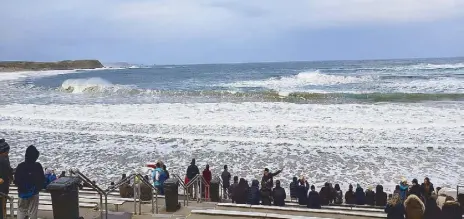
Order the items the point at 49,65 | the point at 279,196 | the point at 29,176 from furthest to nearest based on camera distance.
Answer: the point at 49,65 < the point at 279,196 < the point at 29,176

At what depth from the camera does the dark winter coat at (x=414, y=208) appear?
6.85m

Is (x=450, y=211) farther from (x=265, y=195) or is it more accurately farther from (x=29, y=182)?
(x=29, y=182)

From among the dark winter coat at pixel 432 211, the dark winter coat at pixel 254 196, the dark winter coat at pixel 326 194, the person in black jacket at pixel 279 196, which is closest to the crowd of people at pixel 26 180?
the dark winter coat at pixel 254 196

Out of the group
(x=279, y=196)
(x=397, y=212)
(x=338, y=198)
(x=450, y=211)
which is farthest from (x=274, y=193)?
(x=450, y=211)

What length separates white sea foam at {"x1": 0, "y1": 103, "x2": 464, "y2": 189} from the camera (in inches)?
551

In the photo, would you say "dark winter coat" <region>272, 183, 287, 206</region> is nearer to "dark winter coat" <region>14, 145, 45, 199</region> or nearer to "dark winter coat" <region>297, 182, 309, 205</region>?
"dark winter coat" <region>297, 182, 309, 205</region>

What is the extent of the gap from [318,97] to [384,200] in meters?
28.6

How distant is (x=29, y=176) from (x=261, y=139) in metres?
12.8

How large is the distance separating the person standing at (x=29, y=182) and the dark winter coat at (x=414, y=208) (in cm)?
566

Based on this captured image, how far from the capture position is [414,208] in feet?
22.5

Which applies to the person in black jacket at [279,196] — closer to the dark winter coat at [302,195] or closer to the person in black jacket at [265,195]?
the person in black jacket at [265,195]

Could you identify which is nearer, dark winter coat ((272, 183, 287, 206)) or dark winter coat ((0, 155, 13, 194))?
dark winter coat ((0, 155, 13, 194))

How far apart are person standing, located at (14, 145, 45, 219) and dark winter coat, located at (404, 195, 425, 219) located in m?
5.66

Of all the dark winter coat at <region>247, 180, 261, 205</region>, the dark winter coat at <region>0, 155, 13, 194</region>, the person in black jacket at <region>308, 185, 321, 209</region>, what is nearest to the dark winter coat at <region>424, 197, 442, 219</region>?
the person in black jacket at <region>308, 185, 321, 209</region>
